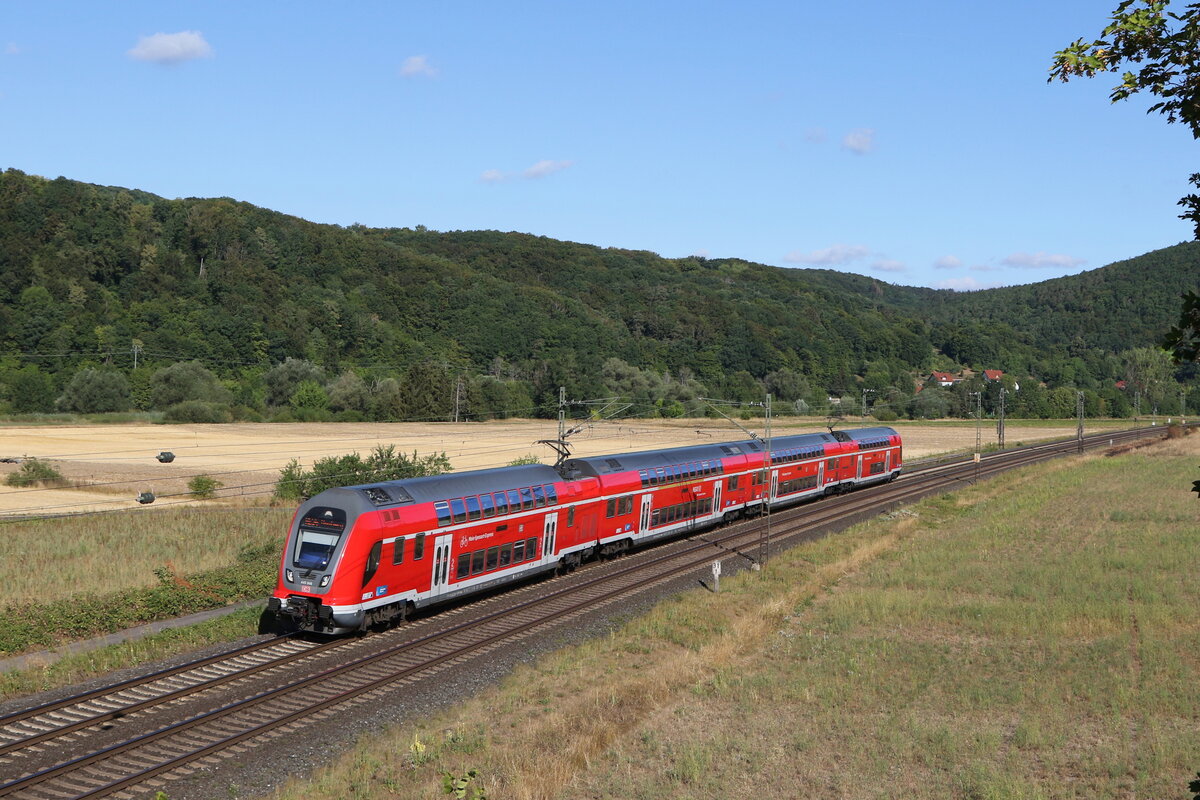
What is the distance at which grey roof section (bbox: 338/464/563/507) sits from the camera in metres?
29.2

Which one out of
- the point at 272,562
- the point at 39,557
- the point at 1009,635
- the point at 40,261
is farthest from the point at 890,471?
the point at 40,261

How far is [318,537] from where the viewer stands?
27.5 meters

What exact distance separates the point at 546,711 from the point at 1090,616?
19583 millimetres

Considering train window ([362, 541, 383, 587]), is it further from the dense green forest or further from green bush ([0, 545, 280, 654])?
the dense green forest

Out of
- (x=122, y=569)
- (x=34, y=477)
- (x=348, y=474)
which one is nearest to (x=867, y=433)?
(x=348, y=474)

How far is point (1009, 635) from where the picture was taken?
99.1ft

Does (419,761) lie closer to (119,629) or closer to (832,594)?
(119,629)

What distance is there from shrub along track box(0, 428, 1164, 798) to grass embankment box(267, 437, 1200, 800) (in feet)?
8.42

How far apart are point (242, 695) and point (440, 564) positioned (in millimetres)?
8148

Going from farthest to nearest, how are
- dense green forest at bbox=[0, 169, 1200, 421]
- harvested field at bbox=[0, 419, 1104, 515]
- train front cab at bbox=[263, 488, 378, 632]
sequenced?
1. dense green forest at bbox=[0, 169, 1200, 421]
2. harvested field at bbox=[0, 419, 1104, 515]
3. train front cab at bbox=[263, 488, 378, 632]

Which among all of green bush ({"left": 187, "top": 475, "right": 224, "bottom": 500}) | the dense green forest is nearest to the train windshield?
green bush ({"left": 187, "top": 475, "right": 224, "bottom": 500})

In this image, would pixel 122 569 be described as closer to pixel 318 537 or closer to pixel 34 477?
pixel 318 537

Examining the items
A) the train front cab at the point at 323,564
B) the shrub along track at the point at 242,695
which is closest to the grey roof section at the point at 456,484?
the train front cab at the point at 323,564

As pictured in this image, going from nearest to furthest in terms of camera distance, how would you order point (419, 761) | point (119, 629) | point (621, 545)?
point (419, 761)
point (119, 629)
point (621, 545)
